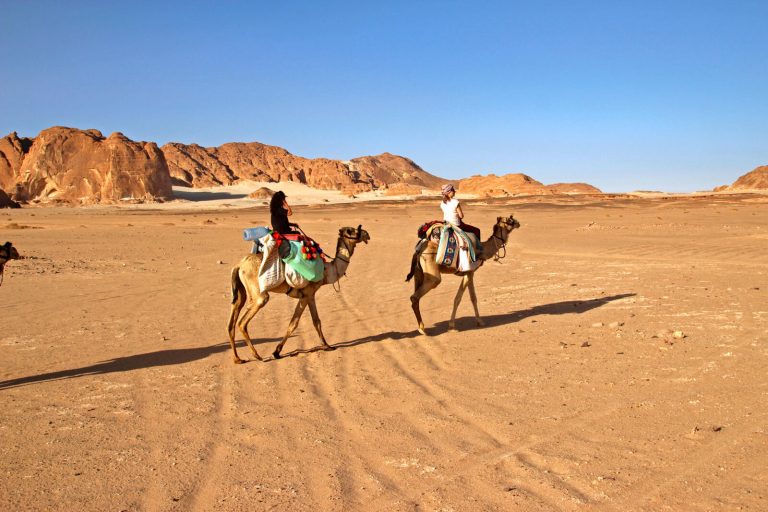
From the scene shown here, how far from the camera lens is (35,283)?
16.7m

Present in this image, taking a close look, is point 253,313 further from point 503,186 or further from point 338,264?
point 503,186

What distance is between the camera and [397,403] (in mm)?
7176

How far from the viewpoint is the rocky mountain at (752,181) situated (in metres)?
134

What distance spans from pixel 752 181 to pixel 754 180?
0.43 m

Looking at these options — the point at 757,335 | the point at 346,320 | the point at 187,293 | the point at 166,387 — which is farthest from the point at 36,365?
the point at 757,335

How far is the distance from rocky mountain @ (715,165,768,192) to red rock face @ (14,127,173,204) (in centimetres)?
11468

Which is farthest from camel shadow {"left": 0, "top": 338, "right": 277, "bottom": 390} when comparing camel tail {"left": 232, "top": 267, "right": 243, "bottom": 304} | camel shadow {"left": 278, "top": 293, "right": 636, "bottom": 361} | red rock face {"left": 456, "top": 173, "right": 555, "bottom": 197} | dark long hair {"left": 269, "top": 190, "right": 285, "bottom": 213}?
red rock face {"left": 456, "top": 173, "right": 555, "bottom": 197}

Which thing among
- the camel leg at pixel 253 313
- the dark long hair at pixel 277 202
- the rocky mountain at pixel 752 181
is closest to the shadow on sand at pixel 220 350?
the camel leg at pixel 253 313

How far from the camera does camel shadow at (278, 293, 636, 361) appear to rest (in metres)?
10.5

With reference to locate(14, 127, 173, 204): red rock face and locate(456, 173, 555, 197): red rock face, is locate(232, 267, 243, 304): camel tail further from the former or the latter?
locate(456, 173, 555, 197): red rock face

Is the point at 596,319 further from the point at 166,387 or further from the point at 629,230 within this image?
the point at 629,230

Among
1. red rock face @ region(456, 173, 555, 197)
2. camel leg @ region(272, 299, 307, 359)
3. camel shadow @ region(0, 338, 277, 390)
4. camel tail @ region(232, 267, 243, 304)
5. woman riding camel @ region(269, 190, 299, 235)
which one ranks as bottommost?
camel shadow @ region(0, 338, 277, 390)

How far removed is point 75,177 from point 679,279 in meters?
106

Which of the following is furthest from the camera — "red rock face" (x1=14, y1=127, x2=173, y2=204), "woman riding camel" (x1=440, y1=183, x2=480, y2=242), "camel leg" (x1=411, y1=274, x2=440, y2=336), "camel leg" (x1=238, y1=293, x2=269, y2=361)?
"red rock face" (x1=14, y1=127, x2=173, y2=204)
